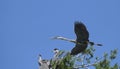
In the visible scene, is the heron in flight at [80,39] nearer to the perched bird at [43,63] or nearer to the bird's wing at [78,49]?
the bird's wing at [78,49]

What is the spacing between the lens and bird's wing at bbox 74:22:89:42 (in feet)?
71.2

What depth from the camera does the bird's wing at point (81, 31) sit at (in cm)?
2169

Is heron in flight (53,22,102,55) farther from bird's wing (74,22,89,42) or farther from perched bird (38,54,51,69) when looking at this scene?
perched bird (38,54,51,69)

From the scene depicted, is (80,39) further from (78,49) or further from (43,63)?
(43,63)

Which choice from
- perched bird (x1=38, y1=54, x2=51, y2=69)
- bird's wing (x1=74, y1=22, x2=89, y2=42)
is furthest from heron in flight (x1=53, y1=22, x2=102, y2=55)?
perched bird (x1=38, y1=54, x2=51, y2=69)

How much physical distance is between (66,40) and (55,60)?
1932 millimetres

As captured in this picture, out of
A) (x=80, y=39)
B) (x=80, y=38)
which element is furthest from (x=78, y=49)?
(x=80, y=38)

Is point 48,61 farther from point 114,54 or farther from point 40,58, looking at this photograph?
point 114,54

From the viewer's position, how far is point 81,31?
72.0 ft

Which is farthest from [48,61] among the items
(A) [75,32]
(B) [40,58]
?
(A) [75,32]

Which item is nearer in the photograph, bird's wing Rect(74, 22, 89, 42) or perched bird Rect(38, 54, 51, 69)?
bird's wing Rect(74, 22, 89, 42)

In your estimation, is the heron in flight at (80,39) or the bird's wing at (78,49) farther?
the bird's wing at (78,49)

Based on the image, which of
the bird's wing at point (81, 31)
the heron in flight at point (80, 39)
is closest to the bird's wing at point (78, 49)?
the heron in flight at point (80, 39)

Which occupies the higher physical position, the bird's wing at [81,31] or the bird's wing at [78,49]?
the bird's wing at [81,31]
